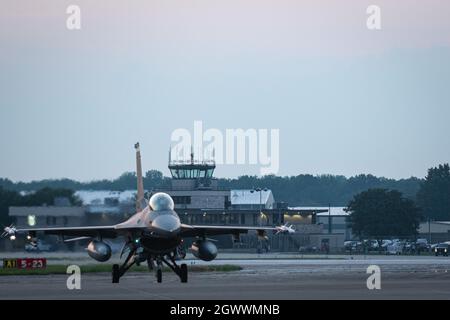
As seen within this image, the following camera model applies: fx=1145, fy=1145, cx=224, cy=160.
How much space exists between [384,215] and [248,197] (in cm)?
1603

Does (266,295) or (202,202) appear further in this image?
(202,202)

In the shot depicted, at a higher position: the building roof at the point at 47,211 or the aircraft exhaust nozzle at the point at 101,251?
the building roof at the point at 47,211

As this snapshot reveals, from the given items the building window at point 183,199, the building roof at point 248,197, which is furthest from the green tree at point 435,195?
the building window at point 183,199

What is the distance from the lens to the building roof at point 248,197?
13150 centimetres

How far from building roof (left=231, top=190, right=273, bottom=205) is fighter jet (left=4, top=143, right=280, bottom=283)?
80547 millimetres

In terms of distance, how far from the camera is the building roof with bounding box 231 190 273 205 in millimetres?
131500

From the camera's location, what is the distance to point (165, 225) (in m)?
43.8

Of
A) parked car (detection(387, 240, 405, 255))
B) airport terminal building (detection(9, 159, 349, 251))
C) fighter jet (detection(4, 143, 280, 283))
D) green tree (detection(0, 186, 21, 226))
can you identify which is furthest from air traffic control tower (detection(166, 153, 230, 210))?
fighter jet (detection(4, 143, 280, 283))

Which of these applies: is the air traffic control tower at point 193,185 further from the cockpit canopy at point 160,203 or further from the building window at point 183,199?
the cockpit canopy at point 160,203

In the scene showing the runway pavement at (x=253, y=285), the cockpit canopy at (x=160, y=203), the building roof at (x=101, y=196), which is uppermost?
the building roof at (x=101, y=196)
